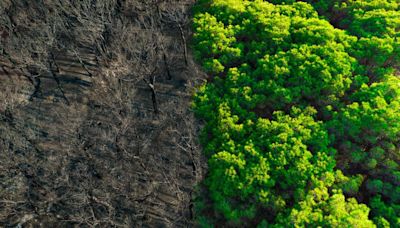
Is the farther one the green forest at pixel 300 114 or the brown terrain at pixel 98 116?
the brown terrain at pixel 98 116

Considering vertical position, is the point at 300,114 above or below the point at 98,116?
above

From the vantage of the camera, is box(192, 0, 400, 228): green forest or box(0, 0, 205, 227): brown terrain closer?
box(192, 0, 400, 228): green forest

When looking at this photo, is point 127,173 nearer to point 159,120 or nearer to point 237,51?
point 159,120

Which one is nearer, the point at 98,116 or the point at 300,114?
the point at 300,114

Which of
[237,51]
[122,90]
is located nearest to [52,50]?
[122,90]
